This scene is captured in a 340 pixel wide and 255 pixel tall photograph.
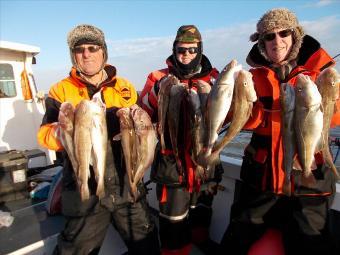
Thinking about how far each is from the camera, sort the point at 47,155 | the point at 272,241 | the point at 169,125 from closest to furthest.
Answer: the point at 272,241 < the point at 169,125 < the point at 47,155

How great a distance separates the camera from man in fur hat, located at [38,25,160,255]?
3188 mm

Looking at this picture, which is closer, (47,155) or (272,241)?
(272,241)

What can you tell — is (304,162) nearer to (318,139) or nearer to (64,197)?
(318,139)

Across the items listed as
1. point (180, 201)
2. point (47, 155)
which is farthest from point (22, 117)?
point (180, 201)

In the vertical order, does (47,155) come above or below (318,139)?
below

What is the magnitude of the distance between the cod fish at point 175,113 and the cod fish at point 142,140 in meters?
0.32

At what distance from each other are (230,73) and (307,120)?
770 millimetres

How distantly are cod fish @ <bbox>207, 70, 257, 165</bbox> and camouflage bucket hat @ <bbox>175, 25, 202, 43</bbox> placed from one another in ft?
4.01

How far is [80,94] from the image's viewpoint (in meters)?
3.37

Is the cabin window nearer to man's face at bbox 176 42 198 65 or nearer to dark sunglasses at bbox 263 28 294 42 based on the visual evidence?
man's face at bbox 176 42 198 65

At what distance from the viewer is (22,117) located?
8.18 meters

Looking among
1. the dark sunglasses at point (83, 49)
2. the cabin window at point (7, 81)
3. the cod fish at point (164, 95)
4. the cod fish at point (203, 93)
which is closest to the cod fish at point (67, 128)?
the dark sunglasses at point (83, 49)

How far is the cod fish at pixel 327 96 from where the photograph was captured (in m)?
2.40

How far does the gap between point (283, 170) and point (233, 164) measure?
4.73 ft
